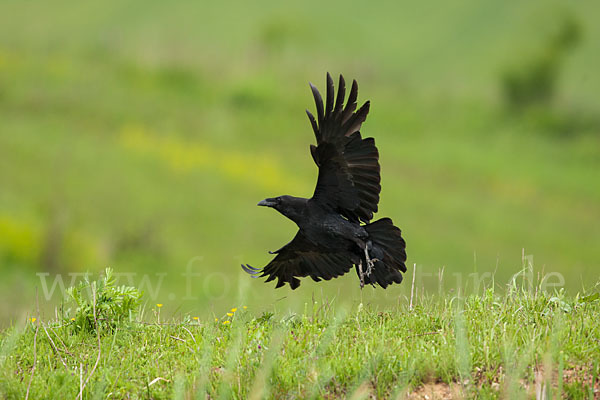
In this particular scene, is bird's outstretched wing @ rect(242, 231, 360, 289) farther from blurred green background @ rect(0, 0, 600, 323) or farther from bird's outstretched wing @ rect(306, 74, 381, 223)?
blurred green background @ rect(0, 0, 600, 323)

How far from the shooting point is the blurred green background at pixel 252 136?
21.6 m


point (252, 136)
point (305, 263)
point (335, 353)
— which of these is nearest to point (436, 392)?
point (335, 353)

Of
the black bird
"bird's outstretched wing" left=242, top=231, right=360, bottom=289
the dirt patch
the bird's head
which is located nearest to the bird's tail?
the black bird

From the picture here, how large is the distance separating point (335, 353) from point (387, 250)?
5.84 feet

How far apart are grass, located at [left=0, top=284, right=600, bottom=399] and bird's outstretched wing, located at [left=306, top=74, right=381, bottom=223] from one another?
1.03m

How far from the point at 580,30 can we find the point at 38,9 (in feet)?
88.4

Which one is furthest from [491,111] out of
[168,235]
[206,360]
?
[206,360]

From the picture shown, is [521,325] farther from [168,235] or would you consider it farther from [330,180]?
[168,235]

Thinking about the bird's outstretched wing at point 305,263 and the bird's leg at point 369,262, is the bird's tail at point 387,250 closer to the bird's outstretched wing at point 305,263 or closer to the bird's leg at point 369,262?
the bird's leg at point 369,262

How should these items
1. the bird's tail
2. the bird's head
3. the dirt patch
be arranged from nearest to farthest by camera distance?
the dirt patch
the bird's tail
the bird's head

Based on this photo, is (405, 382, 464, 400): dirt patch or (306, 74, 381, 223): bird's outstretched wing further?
(306, 74, 381, 223): bird's outstretched wing

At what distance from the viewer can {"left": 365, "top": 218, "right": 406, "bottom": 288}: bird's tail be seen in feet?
20.8

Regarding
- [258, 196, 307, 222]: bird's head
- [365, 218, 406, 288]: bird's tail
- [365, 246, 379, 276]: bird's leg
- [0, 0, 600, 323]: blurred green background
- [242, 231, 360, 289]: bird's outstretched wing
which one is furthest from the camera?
[0, 0, 600, 323]: blurred green background

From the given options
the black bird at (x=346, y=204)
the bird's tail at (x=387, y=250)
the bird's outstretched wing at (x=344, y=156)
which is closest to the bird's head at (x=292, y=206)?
the black bird at (x=346, y=204)
